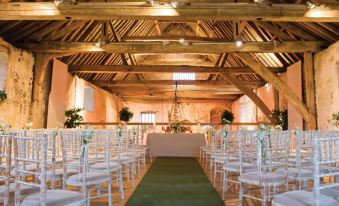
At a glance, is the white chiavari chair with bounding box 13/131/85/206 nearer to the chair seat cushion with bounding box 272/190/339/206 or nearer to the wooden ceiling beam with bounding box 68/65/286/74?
the chair seat cushion with bounding box 272/190/339/206

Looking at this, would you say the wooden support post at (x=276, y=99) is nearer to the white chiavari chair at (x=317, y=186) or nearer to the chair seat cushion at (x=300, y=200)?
the white chiavari chair at (x=317, y=186)

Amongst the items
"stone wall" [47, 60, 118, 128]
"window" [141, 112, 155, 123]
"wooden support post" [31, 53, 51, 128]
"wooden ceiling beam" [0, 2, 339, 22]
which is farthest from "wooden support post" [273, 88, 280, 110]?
"window" [141, 112, 155, 123]

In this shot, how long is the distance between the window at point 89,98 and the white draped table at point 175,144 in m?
4.72

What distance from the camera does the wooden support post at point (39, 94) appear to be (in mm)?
7867

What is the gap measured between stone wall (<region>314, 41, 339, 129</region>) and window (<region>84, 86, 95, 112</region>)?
377 inches

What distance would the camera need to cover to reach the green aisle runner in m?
3.68

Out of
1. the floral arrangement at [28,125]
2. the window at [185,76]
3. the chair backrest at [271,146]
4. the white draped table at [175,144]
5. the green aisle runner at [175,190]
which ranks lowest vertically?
the green aisle runner at [175,190]

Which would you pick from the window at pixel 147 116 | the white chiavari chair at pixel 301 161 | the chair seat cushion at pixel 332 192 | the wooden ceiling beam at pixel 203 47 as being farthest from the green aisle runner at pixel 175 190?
the window at pixel 147 116

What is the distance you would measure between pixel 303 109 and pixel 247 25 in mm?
3398

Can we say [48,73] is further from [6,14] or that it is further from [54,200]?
[54,200]

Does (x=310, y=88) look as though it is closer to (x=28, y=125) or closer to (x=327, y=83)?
(x=327, y=83)

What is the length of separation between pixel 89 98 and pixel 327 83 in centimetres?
1021

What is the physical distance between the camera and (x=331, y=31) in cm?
665

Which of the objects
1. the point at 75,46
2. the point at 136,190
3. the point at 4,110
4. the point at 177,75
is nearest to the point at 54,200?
the point at 136,190
